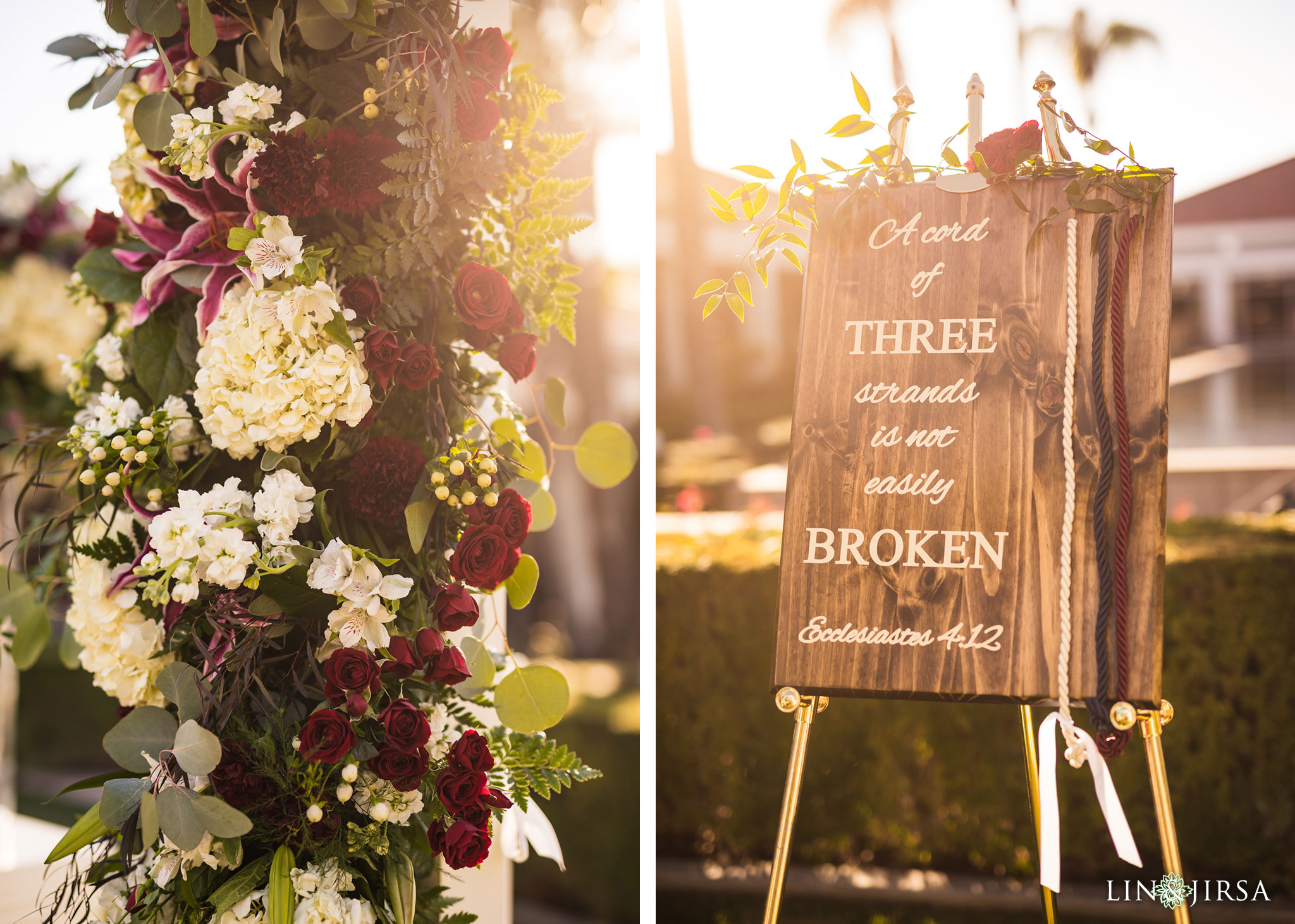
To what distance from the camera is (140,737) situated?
3.36ft

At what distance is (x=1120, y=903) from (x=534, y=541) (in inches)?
160

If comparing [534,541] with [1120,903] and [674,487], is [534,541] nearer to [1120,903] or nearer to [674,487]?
[674,487]

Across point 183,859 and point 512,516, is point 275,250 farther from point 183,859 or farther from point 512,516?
point 183,859

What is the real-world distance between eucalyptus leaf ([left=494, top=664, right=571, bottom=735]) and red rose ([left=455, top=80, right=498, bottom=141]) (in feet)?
2.56

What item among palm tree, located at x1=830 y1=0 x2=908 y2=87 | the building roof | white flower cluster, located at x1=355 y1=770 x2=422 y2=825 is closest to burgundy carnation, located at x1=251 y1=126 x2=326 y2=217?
white flower cluster, located at x1=355 y1=770 x2=422 y2=825

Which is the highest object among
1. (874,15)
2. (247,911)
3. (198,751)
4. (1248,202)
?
(1248,202)

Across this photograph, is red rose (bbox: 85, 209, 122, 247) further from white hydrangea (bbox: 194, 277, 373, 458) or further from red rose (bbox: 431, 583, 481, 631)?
red rose (bbox: 431, 583, 481, 631)

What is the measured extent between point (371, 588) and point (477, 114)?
2.16 feet

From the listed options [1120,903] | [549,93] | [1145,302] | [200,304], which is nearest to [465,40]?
[549,93]

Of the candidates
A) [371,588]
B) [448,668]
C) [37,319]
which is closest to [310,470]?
[371,588]

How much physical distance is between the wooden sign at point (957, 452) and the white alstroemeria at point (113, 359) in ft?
3.46

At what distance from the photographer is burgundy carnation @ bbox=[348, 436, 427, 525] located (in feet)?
3.49

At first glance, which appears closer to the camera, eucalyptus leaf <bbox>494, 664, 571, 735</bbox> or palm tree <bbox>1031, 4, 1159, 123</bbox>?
eucalyptus leaf <bbox>494, 664, 571, 735</bbox>

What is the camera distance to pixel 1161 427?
1.00 metres
